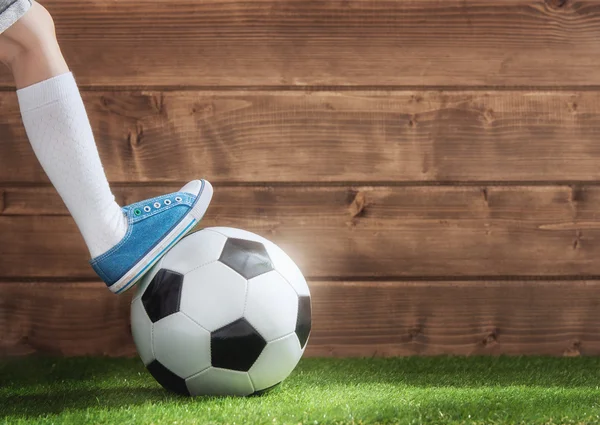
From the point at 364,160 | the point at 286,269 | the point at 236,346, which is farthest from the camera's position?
the point at 364,160

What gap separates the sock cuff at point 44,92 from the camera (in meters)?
1.36

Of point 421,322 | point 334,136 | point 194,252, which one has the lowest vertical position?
point 421,322

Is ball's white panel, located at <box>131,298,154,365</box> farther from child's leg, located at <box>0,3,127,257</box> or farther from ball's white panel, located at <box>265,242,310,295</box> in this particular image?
ball's white panel, located at <box>265,242,310,295</box>

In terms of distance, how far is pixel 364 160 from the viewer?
74.6 inches

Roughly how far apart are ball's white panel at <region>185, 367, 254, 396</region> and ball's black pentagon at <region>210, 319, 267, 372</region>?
15mm

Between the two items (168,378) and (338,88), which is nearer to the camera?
(168,378)

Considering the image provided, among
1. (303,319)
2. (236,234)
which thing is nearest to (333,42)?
(236,234)

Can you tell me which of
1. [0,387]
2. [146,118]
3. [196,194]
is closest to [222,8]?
[146,118]

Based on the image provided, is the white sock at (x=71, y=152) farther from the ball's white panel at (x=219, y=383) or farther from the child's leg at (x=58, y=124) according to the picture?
the ball's white panel at (x=219, y=383)

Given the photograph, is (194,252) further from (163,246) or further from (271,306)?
(271,306)

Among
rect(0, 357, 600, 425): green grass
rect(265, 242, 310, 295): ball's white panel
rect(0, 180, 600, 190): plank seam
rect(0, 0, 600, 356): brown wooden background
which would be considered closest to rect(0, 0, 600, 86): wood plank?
rect(0, 0, 600, 356): brown wooden background

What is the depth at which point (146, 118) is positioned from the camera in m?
1.88

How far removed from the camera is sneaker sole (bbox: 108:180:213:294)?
1.40 metres

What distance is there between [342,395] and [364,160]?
665 millimetres
